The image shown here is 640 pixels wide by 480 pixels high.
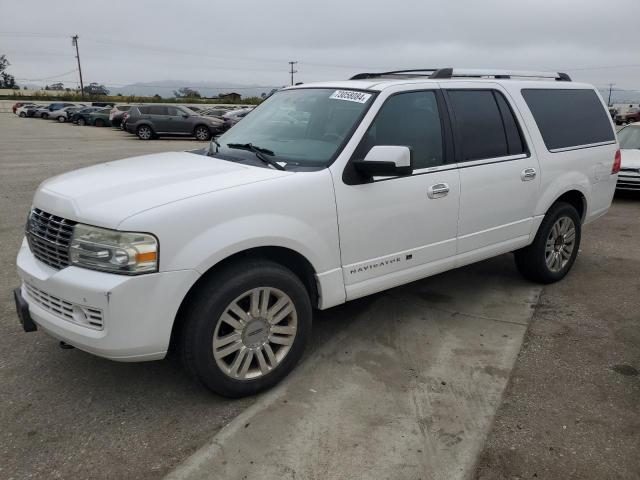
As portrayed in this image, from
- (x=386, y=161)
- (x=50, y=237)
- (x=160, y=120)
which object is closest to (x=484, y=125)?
(x=386, y=161)

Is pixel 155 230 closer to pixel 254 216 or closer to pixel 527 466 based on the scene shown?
pixel 254 216

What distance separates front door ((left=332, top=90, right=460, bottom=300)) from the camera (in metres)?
3.41

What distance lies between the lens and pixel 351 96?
3750 mm

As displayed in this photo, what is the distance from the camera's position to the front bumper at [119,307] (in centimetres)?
262

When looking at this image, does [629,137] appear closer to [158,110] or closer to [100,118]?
[158,110]

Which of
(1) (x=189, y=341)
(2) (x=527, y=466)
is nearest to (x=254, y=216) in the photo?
(1) (x=189, y=341)

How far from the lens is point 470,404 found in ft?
10.3

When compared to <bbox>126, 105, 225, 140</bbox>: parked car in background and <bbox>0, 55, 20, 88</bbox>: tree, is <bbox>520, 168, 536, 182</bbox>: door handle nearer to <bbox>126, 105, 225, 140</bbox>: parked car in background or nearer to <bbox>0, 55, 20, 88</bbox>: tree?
<bbox>126, 105, 225, 140</bbox>: parked car in background

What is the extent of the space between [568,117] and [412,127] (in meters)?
2.03

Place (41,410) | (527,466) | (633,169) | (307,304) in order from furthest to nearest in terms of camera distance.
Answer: (633,169) < (307,304) < (41,410) < (527,466)

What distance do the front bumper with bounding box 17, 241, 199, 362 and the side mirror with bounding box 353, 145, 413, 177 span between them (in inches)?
48.6

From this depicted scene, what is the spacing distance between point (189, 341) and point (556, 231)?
143 inches

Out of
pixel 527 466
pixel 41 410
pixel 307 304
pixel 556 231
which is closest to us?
pixel 527 466

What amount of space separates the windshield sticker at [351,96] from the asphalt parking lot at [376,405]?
1692mm
